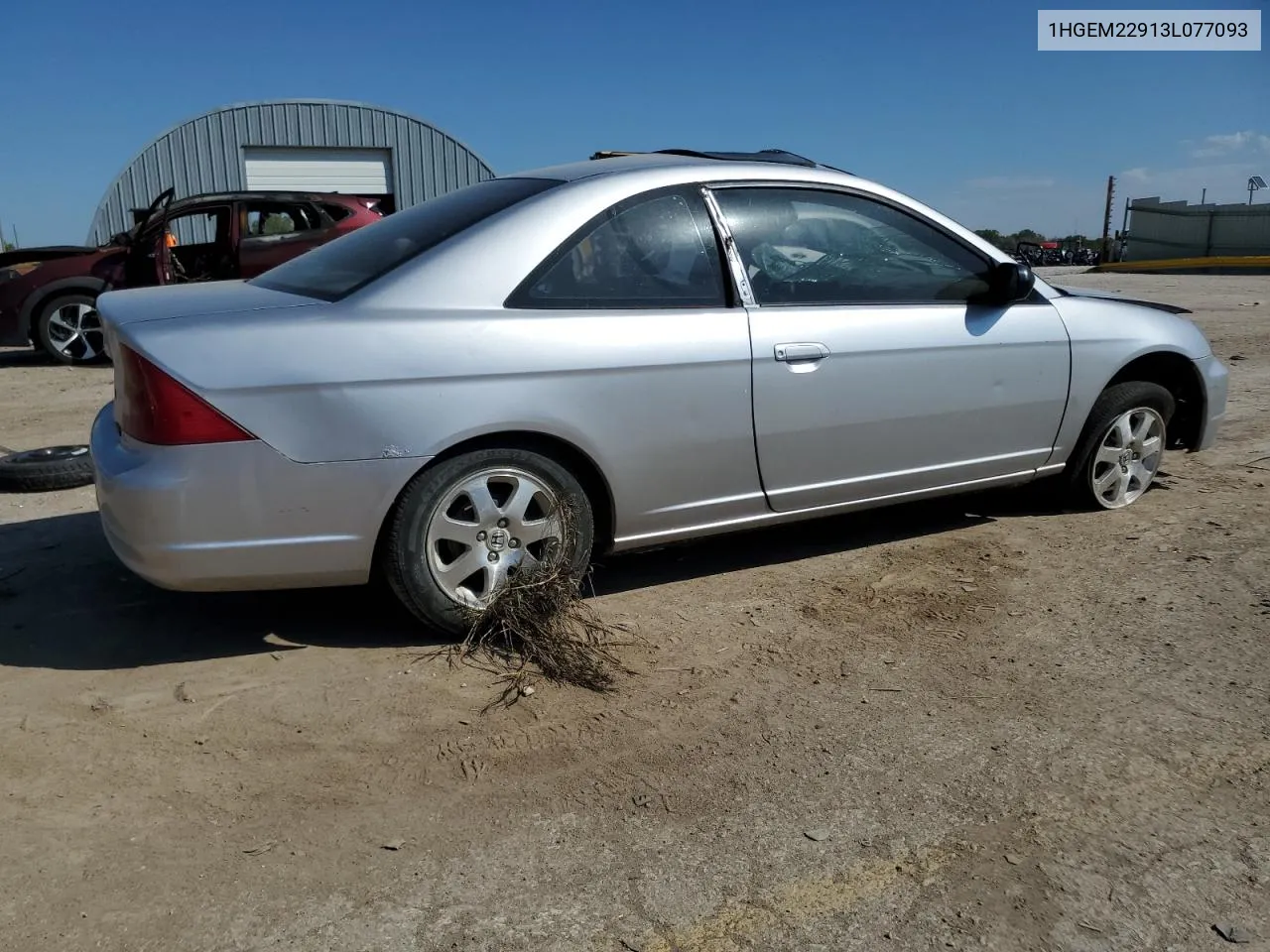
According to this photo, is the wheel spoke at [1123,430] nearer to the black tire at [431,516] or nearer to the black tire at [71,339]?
the black tire at [431,516]

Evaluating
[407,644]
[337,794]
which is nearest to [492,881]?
[337,794]

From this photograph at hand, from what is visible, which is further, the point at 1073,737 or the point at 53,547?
the point at 53,547

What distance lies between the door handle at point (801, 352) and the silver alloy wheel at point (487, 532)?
0.99 metres

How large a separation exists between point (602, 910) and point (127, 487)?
6.27ft

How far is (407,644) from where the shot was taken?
11.9 feet

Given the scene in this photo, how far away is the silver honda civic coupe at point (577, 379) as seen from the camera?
3.23 m

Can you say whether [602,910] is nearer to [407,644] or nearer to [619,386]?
[407,644]

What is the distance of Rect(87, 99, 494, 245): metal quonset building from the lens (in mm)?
25391

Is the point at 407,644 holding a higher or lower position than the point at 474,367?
lower

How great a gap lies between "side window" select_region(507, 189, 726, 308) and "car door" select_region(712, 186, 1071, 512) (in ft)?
0.50

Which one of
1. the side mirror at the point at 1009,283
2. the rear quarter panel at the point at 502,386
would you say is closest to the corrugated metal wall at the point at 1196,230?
the side mirror at the point at 1009,283

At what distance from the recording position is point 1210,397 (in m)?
5.17

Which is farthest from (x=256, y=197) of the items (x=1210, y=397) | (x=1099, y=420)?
(x=1210, y=397)

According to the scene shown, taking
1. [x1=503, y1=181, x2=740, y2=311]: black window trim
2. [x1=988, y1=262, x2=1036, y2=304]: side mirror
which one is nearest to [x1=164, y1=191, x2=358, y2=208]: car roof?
[x1=503, y1=181, x2=740, y2=311]: black window trim
